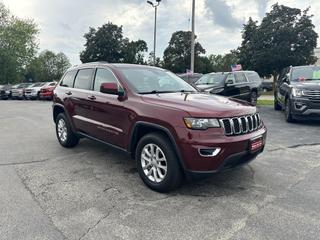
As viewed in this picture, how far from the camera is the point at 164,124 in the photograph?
12.7ft

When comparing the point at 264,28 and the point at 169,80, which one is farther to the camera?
the point at 264,28

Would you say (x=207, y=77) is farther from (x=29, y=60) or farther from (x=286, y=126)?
(x=29, y=60)

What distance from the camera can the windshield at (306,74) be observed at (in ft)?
31.4

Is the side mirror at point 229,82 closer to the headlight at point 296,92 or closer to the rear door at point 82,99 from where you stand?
the headlight at point 296,92

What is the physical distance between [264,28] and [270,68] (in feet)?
16.6

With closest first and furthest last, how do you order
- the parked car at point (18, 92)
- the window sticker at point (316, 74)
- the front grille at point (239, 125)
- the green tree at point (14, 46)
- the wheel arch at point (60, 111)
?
the front grille at point (239, 125) → the wheel arch at point (60, 111) → the window sticker at point (316, 74) → the parked car at point (18, 92) → the green tree at point (14, 46)

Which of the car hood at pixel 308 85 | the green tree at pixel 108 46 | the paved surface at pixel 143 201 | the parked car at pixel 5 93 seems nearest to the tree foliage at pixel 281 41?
the green tree at pixel 108 46

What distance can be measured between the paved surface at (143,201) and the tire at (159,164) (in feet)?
0.48

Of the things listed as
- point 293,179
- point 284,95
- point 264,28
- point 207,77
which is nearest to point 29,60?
point 264,28

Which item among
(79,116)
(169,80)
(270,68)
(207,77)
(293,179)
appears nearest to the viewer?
(293,179)

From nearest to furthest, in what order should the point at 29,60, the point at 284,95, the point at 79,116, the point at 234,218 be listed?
the point at 234,218 < the point at 79,116 < the point at 284,95 < the point at 29,60

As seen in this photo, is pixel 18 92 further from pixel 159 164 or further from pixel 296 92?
pixel 159 164

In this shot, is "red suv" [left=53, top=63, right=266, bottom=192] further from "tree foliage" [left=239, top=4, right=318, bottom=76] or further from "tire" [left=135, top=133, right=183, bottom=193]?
Result: "tree foliage" [left=239, top=4, right=318, bottom=76]

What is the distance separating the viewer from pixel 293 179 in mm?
4512
